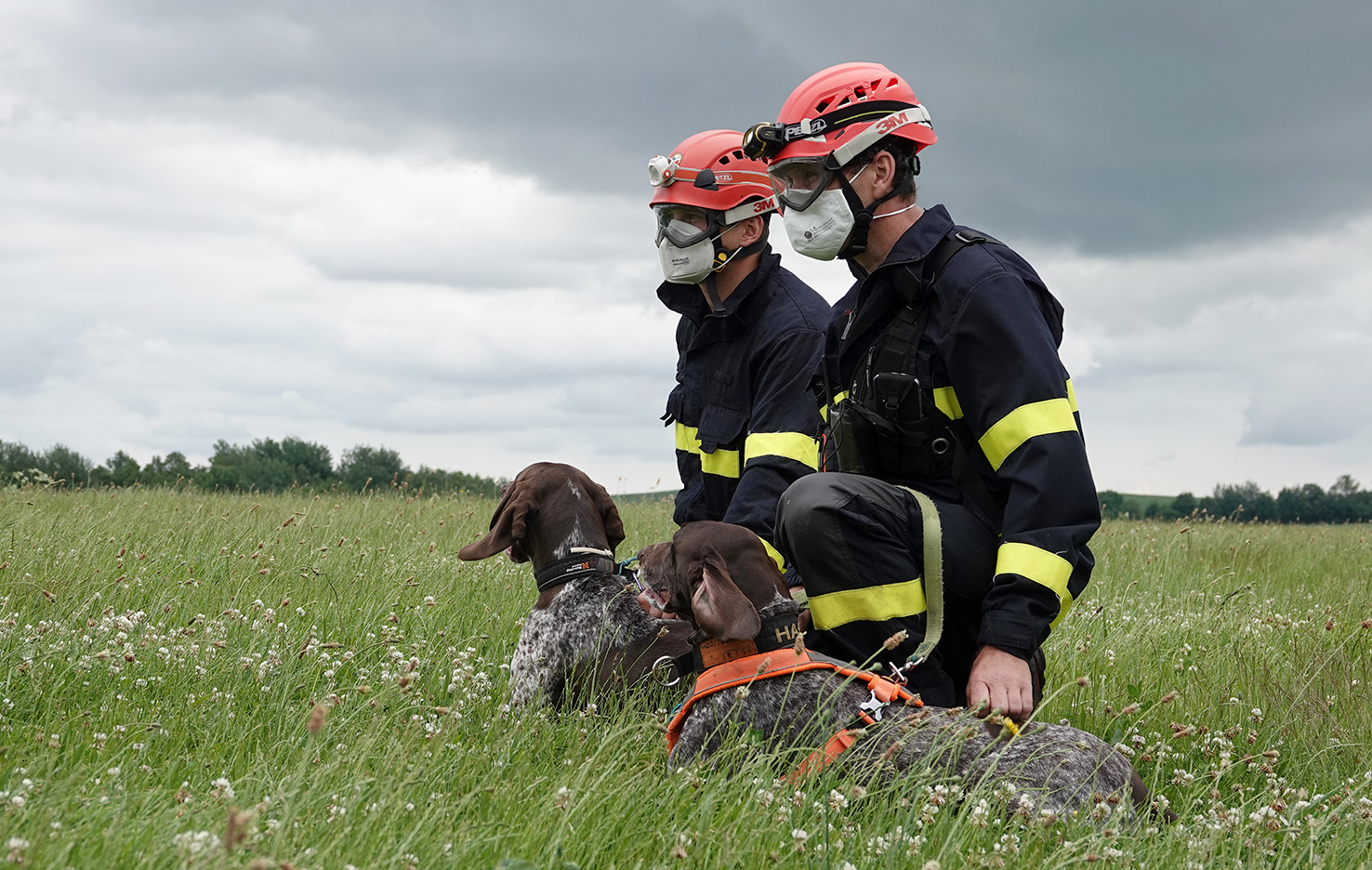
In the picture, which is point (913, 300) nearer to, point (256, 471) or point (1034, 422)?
point (1034, 422)

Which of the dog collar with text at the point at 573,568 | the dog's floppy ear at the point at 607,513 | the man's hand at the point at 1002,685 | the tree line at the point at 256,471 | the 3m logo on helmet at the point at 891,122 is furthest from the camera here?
the tree line at the point at 256,471

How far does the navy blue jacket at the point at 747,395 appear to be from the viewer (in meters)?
5.77

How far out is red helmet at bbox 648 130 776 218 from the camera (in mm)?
6465

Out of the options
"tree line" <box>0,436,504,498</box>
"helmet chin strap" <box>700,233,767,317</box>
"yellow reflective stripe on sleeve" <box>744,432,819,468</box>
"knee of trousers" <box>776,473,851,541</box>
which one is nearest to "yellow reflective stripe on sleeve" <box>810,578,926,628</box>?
"knee of trousers" <box>776,473,851,541</box>

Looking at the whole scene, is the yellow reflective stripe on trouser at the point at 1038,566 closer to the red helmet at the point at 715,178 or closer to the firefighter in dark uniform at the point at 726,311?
the firefighter in dark uniform at the point at 726,311

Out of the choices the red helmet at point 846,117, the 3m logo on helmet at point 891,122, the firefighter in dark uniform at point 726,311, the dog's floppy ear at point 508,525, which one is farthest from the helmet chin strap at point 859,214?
the dog's floppy ear at point 508,525

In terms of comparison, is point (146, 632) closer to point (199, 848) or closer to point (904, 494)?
point (199, 848)

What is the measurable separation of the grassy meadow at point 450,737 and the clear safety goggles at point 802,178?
2497mm

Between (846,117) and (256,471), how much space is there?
25.7 meters

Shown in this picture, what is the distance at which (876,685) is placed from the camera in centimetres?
399

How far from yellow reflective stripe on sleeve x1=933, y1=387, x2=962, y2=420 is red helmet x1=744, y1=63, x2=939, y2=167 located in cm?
121

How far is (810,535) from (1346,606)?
21.3ft

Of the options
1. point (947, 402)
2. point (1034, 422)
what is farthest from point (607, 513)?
point (1034, 422)

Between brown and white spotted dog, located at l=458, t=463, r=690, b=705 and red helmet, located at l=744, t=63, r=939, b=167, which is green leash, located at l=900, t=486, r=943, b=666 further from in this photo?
red helmet, located at l=744, t=63, r=939, b=167
